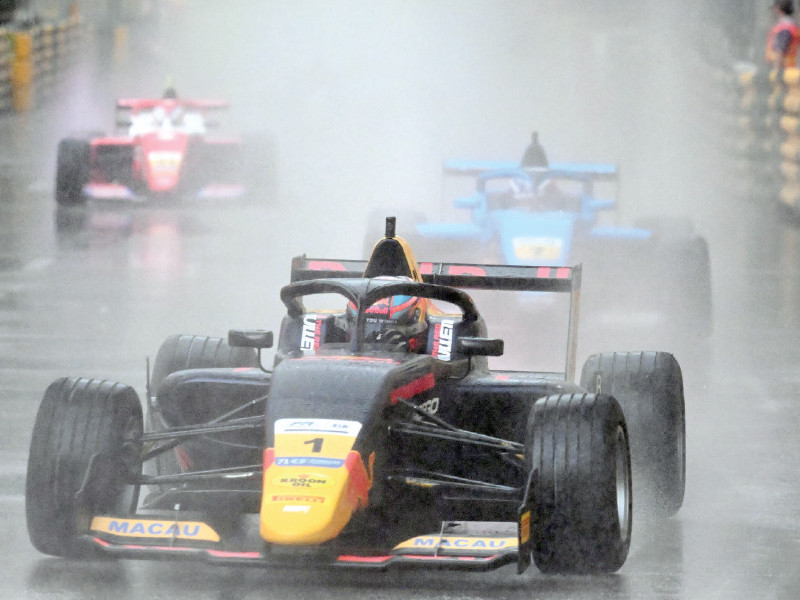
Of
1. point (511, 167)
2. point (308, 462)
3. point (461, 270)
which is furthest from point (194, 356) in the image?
point (511, 167)

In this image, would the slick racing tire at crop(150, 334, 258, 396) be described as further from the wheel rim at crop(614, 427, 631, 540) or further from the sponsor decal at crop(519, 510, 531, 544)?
the sponsor decal at crop(519, 510, 531, 544)

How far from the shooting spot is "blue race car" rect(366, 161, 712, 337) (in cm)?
1267

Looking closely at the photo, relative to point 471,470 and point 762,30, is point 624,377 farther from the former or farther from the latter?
point 762,30

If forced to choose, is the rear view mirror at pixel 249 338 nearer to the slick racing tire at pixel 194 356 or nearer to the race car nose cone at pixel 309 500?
the slick racing tire at pixel 194 356

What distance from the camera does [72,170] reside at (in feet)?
64.7

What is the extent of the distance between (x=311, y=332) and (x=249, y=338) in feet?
2.07

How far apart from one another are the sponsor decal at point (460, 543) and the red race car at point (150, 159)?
1457 cm

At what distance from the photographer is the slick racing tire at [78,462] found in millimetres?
6039

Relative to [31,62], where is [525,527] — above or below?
below

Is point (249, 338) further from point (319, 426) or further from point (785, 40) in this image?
point (785, 40)

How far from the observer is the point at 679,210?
22406mm

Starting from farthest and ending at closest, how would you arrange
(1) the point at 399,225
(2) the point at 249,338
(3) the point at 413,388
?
(1) the point at 399,225 < (2) the point at 249,338 < (3) the point at 413,388

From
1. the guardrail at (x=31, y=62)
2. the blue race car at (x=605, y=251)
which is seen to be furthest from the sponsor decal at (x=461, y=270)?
the guardrail at (x=31, y=62)

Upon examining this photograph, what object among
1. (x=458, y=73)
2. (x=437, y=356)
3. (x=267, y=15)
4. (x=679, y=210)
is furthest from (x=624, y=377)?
(x=267, y=15)
